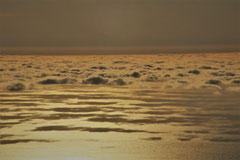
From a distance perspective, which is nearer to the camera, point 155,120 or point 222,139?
point 222,139

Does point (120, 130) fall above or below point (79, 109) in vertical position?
above

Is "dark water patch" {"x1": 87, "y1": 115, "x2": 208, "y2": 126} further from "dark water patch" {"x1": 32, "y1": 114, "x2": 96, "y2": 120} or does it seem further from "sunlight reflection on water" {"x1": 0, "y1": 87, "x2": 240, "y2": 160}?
"dark water patch" {"x1": 32, "y1": 114, "x2": 96, "y2": 120}

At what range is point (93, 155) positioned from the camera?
14.7 feet

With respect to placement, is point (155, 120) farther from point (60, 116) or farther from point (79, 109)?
point (79, 109)

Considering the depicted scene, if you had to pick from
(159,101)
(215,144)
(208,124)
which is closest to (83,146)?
(215,144)

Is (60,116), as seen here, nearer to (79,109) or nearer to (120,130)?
(79,109)

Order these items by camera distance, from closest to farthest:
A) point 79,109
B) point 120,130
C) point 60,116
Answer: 1. point 120,130
2. point 60,116
3. point 79,109

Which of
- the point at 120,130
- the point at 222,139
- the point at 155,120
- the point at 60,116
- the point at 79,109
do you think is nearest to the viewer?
the point at 222,139

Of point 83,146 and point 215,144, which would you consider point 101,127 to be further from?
point 215,144

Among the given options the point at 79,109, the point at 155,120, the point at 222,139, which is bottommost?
the point at 79,109

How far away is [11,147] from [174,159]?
2.15 metres

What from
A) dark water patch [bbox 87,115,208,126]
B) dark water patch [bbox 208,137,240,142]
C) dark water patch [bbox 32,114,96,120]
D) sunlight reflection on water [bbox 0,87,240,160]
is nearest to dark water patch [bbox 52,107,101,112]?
sunlight reflection on water [bbox 0,87,240,160]

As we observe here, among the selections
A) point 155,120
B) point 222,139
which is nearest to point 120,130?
point 155,120

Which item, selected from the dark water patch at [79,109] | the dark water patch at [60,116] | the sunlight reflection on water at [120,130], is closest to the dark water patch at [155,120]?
the sunlight reflection on water at [120,130]
